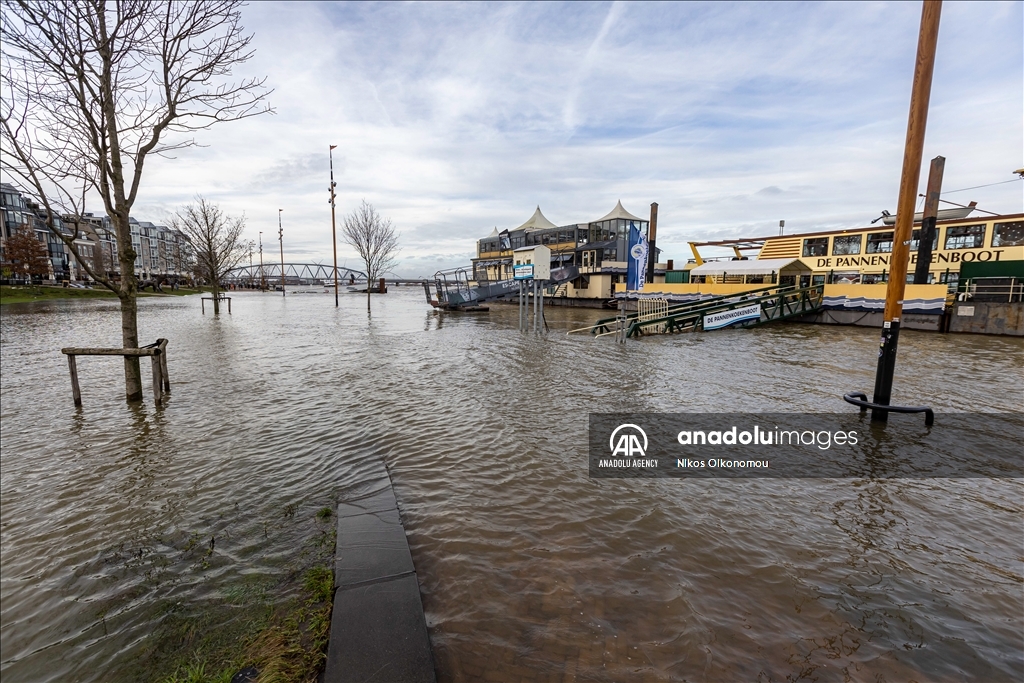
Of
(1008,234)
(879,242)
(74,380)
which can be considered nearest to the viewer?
(74,380)

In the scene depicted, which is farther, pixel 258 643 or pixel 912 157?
pixel 912 157

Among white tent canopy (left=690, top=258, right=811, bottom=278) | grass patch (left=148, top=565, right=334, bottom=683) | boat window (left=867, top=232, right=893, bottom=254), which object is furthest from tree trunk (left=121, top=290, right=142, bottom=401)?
boat window (left=867, top=232, right=893, bottom=254)

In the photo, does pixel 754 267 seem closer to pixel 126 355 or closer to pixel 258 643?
pixel 126 355

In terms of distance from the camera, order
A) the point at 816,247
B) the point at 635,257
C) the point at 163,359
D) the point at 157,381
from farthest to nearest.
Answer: the point at 816,247 < the point at 635,257 < the point at 163,359 < the point at 157,381

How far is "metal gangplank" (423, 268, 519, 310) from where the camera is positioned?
30188mm

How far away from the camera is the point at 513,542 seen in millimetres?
3586

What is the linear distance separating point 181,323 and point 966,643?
87.0 ft

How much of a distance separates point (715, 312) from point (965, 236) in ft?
50.7

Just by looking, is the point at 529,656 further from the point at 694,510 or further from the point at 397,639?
the point at 694,510

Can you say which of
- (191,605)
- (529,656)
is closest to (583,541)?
(529,656)

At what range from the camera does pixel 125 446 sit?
5.66 metres

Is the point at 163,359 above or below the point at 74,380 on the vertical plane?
above

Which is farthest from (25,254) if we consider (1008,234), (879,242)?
(1008,234)

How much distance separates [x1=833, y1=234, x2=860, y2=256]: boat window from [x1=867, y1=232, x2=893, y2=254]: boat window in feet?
1.97
